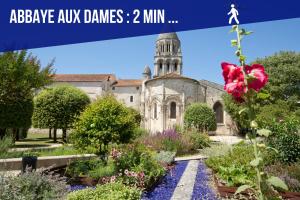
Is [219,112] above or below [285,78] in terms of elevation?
below

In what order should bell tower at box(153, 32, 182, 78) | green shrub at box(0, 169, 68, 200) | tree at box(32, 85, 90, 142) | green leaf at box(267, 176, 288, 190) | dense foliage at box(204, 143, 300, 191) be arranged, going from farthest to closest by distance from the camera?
bell tower at box(153, 32, 182, 78), tree at box(32, 85, 90, 142), dense foliage at box(204, 143, 300, 191), green shrub at box(0, 169, 68, 200), green leaf at box(267, 176, 288, 190)

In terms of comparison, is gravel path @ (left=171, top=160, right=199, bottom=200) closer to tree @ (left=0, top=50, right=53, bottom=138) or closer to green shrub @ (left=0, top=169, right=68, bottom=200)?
green shrub @ (left=0, top=169, right=68, bottom=200)

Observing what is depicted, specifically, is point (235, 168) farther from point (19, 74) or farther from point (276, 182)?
point (19, 74)

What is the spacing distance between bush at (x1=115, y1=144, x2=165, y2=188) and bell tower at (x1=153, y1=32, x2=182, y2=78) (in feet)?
161

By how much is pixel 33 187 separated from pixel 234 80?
474 centimetres

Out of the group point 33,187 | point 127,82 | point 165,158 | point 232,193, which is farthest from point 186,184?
point 127,82

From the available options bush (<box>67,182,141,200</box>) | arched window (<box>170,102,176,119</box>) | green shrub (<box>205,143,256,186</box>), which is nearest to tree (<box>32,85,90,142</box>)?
arched window (<box>170,102,176,119</box>)

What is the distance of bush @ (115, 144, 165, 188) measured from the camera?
8057 mm

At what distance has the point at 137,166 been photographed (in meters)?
8.77

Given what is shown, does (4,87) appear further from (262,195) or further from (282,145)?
(262,195)

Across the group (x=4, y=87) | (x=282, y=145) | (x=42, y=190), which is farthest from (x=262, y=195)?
(x=4, y=87)

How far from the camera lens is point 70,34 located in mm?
9008

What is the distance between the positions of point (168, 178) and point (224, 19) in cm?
516

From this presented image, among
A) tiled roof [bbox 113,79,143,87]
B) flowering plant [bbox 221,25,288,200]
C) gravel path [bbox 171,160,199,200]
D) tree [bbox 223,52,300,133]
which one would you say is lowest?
gravel path [bbox 171,160,199,200]
